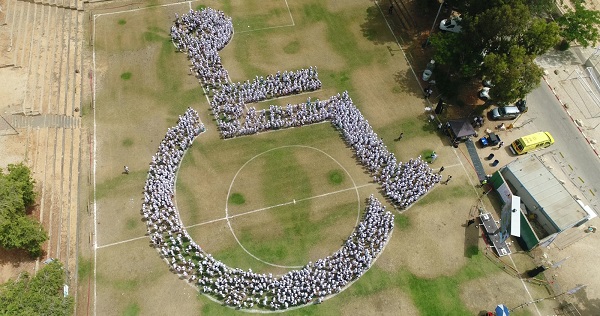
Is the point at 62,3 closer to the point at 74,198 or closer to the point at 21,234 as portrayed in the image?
the point at 74,198

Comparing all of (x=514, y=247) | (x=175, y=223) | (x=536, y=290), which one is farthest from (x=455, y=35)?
(x=175, y=223)

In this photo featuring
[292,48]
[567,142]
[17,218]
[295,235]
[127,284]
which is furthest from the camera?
[292,48]

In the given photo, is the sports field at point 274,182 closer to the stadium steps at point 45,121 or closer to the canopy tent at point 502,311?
the canopy tent at point 502,311

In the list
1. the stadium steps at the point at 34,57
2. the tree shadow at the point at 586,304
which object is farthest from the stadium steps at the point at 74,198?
the tree shadow at the point at 586,304

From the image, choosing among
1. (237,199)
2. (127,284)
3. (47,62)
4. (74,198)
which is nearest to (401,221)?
(237,199)

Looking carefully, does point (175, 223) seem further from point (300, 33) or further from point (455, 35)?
point (455, 35)
